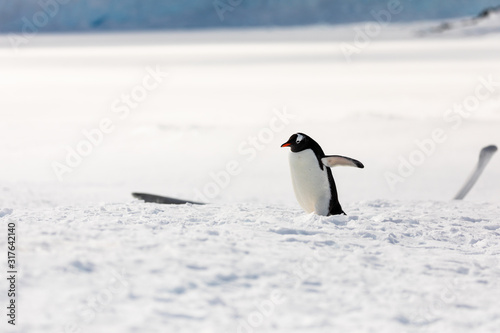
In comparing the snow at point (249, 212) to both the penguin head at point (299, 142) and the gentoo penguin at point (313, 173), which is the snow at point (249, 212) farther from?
the penguin head at point (299, 142)

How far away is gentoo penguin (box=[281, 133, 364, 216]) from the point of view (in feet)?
14.4

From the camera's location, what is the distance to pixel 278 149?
10.7 m

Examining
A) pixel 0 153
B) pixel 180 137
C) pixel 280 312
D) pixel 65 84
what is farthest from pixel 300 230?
pixel 65 84

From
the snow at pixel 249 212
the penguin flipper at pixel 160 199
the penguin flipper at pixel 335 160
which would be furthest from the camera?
the penguin flipper at pixel 160 199

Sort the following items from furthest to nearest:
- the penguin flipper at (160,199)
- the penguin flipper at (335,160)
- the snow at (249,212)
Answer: the penguin flipper at (160,199) → the penguin flipper at (335,160) → the snow at (249,212)

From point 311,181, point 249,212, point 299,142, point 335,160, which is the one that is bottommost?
point 249,212

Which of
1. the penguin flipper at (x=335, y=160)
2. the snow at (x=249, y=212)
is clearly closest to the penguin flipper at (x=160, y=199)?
the snow at (x=249, y=212)

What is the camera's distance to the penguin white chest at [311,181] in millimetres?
4422

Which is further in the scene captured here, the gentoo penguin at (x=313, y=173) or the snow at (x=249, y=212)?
the gentoo penguin at (x=313, y=173)

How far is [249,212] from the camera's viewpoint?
14.5 feet

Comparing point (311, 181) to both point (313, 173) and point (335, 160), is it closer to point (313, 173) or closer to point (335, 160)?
point (313, 173)

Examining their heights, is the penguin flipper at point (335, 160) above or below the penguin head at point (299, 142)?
below

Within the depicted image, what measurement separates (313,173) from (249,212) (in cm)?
45

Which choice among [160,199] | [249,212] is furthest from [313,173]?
[160,199]
